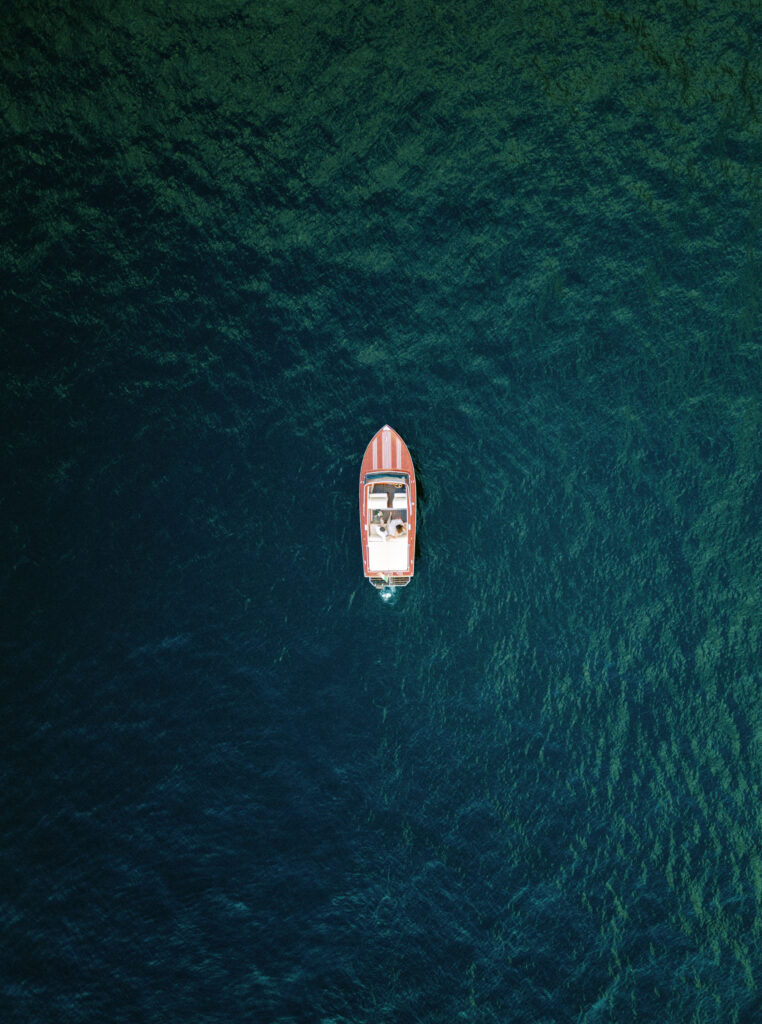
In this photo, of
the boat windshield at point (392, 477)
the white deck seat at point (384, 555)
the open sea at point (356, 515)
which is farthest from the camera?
the boat windshield at point (392, 477)

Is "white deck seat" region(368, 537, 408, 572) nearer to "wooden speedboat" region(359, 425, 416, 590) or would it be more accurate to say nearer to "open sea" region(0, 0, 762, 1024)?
"wooden speedboat" region(359, 425, 416, 590)

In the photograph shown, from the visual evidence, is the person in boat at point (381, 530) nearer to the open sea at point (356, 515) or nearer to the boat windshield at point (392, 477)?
the open sea at point (356, 515)

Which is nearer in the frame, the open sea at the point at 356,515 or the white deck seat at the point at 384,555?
the open sea at the point at 356,515

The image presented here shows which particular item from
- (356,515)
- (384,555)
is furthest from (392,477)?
(384,555)

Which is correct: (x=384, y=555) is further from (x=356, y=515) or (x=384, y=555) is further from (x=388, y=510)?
(x=356, y=515)

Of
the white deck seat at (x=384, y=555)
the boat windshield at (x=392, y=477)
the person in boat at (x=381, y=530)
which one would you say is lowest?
the white deck seat at (x=384, y=555)

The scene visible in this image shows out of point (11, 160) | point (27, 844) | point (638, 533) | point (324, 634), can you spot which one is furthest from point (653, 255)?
point (27, 844)

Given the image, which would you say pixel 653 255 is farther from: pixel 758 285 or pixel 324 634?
pixel 324 634

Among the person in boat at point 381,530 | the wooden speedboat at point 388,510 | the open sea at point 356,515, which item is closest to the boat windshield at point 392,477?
the wooden speedboat at point 388,510
